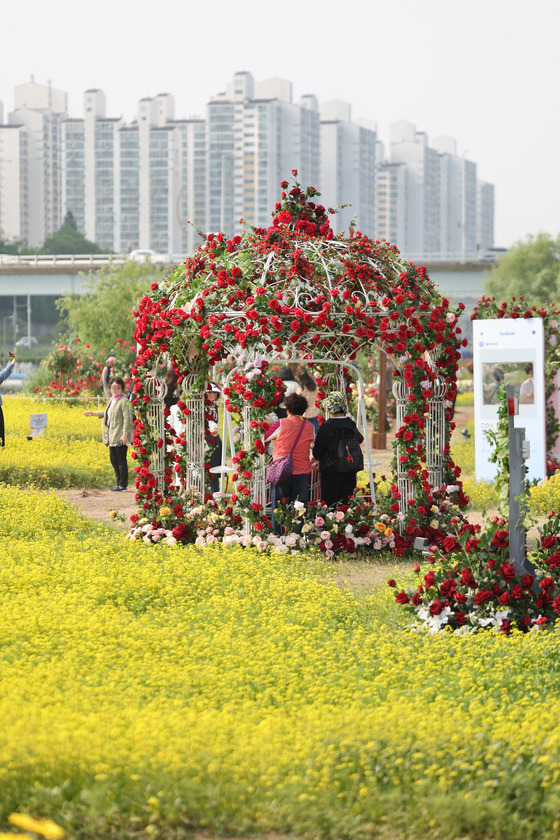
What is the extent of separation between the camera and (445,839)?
4094mm

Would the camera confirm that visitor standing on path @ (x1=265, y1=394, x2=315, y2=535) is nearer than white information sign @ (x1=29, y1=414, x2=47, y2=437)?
Yes

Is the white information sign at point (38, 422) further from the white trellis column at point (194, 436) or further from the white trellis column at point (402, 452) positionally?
the white trellis column at point (402, 452)

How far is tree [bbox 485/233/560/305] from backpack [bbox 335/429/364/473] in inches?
1529

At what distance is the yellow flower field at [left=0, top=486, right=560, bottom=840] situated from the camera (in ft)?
13.7

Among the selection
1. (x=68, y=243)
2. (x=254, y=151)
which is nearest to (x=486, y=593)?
(x=68, y=243)

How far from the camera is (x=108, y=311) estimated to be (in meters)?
32.2

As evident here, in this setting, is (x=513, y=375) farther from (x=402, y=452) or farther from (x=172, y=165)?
(x=172, y=165)

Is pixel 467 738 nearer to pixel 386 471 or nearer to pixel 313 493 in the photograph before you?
pixel 313 493

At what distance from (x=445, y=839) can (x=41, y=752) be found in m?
1.78

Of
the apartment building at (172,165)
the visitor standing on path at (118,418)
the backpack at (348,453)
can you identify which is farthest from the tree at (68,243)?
the backpack at (348,453)

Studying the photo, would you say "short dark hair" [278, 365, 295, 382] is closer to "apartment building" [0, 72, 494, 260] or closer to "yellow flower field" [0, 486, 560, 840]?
"yellow flower field" [0, 486, 560, 840]

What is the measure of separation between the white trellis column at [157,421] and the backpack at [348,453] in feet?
6.32

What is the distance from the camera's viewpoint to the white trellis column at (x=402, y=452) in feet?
32.4

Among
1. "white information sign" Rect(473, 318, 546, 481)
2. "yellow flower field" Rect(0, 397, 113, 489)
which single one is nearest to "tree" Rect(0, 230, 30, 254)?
"yellow flower field" Rect(0, 397, 113, 489)
